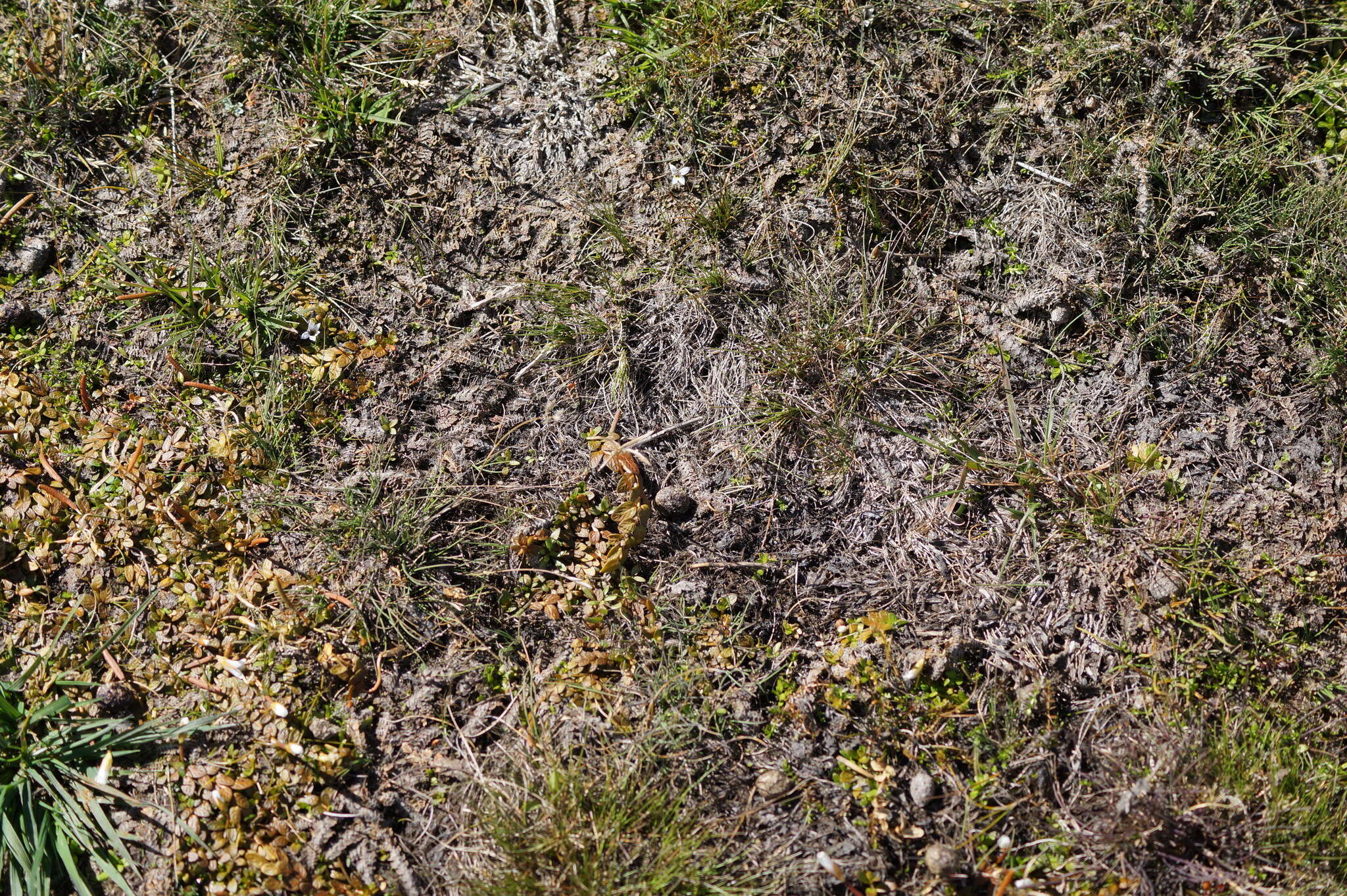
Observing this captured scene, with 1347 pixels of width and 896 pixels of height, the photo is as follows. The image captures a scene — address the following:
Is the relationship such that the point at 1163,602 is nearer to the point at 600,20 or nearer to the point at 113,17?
the point at 600,20

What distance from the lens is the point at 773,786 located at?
247 cm

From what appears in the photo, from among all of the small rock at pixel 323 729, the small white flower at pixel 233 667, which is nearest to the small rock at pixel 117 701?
the small white flower at pixel 233 667

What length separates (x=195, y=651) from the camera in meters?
2.68

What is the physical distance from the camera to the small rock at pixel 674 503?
9.18ft

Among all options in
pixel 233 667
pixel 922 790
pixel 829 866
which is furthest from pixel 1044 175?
pixel 233 667

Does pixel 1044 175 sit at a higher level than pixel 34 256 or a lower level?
lower

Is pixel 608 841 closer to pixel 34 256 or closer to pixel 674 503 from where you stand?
pixel 674 503

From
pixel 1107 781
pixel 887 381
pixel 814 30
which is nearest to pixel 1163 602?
pixel 1107 781

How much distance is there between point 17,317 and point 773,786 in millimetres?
3019

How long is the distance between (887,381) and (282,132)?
2367 mm

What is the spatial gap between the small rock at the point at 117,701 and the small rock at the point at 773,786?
185cm

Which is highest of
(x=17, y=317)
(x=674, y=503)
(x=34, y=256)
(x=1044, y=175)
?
(x=34, y=256)

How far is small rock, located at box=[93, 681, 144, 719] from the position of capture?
2.61 meters

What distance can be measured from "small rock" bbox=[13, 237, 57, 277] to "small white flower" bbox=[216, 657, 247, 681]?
5.51ft
